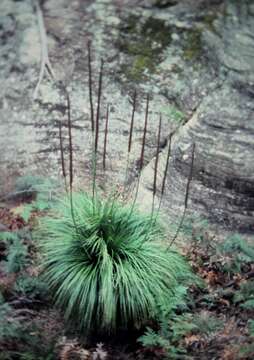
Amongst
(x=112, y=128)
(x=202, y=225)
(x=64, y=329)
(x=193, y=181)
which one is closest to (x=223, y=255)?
(x=202, y=225)

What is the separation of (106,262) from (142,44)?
4221 millimetres

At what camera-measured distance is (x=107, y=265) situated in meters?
4.93

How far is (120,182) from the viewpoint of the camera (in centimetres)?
715

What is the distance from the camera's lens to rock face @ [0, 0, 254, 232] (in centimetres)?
704

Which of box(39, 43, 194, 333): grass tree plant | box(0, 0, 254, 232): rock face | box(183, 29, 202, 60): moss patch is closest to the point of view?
box(39, 43, 194, 333): grass tree plant

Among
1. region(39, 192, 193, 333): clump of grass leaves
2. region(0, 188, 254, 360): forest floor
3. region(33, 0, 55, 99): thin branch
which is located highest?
region(33, 0, 55, 99): thin branch

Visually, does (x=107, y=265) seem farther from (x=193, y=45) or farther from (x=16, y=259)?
(x=193, y=45)

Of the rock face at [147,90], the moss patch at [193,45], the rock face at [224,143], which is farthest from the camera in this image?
the moss patch at [193,45]

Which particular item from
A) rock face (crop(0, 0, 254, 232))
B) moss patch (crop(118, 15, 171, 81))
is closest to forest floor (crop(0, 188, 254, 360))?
rock face (crop(0, 0, 254, 232))

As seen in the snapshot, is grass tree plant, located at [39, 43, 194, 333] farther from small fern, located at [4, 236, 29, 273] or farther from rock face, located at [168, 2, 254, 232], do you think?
rock face, located at [168, 2, 254, 232]

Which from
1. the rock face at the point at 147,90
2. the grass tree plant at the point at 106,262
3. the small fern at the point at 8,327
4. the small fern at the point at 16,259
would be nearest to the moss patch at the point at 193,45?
the rock face at the point at 147,90

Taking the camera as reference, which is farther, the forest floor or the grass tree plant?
the grass tree plant

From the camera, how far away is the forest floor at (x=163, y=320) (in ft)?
15.8

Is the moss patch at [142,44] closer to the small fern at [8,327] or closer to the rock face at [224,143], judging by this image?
the rock face at [224,143]
